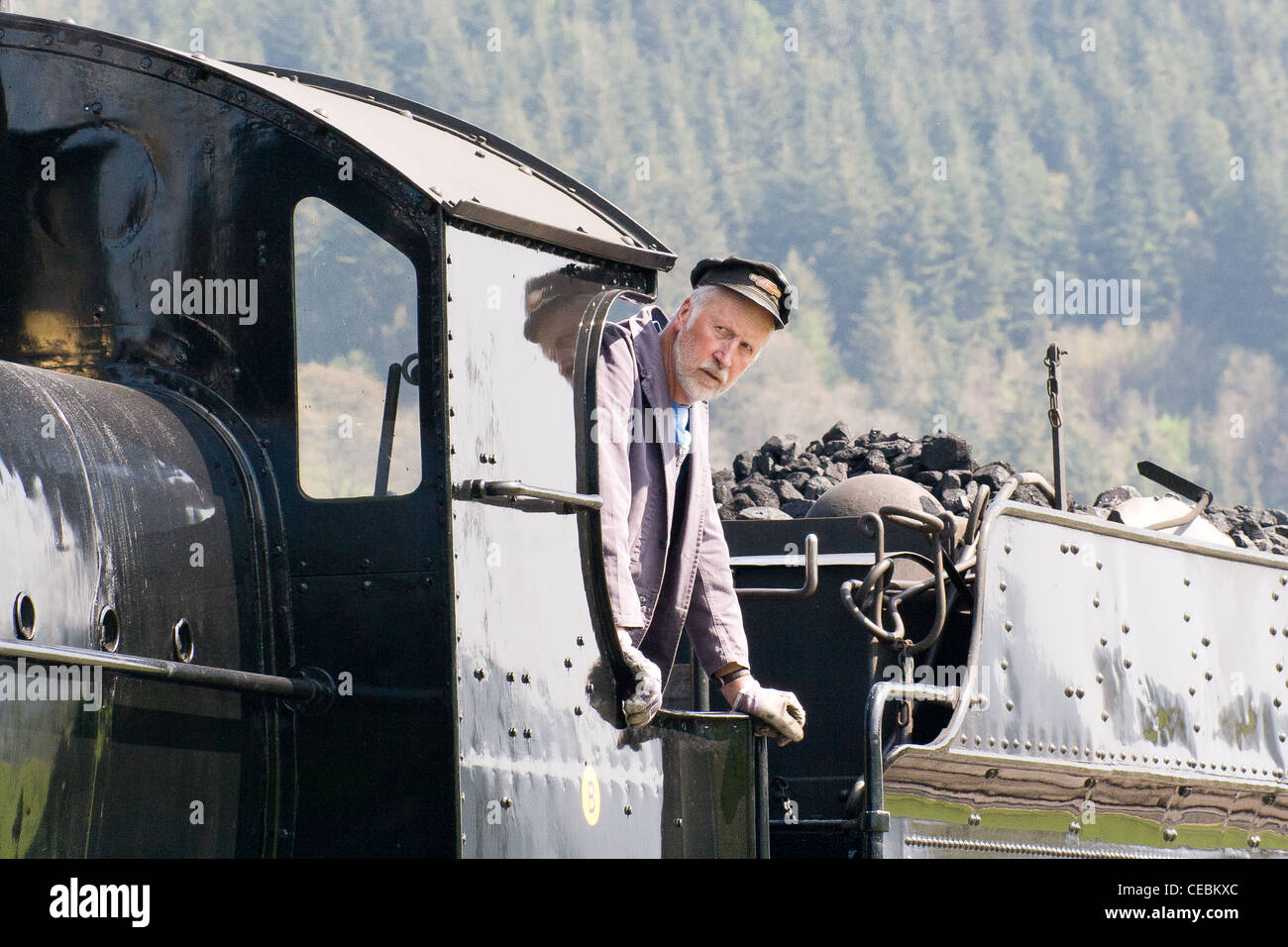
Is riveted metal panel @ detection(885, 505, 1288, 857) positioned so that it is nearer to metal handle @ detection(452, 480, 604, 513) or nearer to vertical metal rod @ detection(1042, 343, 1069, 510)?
vertical metal rod @ detection(1042, 343, 1069, 510)

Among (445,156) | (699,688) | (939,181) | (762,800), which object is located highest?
(939,181)

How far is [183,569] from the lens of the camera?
326cm

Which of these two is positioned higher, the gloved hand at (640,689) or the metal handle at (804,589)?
the metal handle at (804,589)

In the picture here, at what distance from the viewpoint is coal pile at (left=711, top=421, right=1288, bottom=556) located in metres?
7.68

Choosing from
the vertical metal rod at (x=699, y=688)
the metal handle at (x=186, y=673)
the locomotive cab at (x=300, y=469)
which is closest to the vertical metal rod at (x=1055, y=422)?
the vertical metal rod at (x=699, y=688)

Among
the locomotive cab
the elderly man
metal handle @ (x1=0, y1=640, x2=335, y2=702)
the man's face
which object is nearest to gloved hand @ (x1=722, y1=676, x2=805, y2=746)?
the elderly man

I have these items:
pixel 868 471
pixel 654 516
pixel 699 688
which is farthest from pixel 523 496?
pixel 868 471

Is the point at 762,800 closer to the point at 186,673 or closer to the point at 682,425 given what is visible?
the point at 682,425

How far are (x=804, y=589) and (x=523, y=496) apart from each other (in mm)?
1794

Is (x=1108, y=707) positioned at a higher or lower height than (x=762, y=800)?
higher

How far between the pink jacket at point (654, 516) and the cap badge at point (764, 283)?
262mm

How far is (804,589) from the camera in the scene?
495 cm

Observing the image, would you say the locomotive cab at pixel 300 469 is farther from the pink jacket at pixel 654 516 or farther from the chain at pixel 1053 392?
the chain at pixel 1053 392

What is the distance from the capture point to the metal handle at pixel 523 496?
10.7 ft
